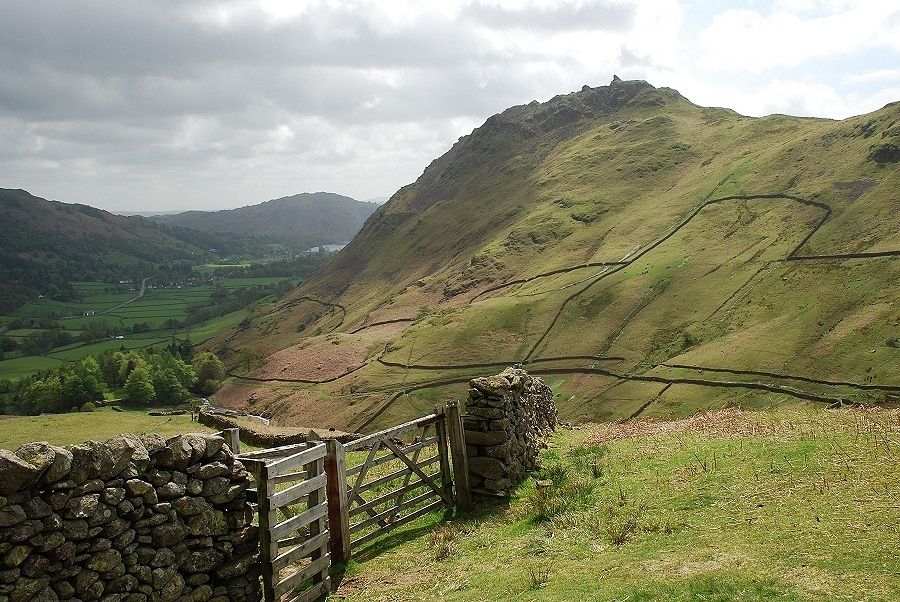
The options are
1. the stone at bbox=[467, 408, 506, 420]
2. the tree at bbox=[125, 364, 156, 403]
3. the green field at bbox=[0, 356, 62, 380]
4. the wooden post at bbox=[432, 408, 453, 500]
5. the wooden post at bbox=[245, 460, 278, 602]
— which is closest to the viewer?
the wooden post at bbox=[245, 460, 278, 602]

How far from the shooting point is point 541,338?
88.8 m

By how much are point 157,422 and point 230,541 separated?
45.8 metres

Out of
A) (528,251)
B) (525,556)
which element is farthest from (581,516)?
(528,251)

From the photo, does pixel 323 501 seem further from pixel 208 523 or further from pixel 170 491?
pixel 170 491

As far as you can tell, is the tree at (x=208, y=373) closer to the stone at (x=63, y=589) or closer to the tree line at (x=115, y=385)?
the tree line at (x=115, y=385)

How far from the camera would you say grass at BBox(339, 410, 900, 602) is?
9781 millimetres

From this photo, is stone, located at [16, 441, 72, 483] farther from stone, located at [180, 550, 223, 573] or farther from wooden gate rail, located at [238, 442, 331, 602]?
wooden gate rail, located at [238, 442, 331, 602]

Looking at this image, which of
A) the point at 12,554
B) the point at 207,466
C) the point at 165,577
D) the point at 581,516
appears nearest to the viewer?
the point at 12,554

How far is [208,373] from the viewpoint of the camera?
12050cm

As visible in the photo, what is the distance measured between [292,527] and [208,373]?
387ft

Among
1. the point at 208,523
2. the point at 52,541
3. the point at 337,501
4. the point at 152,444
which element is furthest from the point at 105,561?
the point at 337,501

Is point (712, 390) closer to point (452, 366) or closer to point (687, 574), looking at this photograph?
point (452, 366)

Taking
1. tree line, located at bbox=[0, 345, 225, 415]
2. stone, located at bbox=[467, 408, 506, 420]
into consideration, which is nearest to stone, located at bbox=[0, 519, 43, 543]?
stone, located at bbox=[467, 408, 506, 420]

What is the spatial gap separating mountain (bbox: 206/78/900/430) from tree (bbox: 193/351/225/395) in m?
4.37
